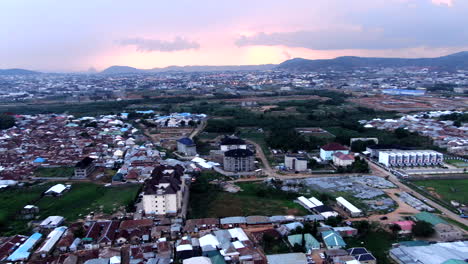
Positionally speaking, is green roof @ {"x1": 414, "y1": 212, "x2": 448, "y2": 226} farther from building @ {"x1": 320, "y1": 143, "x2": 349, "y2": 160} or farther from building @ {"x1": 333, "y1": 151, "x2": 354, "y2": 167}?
building @ {"x1": 320, "y1": 143, "x2": 349, "y2": 160}

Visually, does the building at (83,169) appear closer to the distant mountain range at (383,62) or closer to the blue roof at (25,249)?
the blue roof at (25,249)

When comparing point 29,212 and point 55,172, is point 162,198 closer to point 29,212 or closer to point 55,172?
point 29,212

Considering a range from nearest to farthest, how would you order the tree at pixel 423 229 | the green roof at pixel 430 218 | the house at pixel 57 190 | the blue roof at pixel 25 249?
the blue roof at pixel 25 249, the tree at pixel 423 229, the green roof at pixel 430 218, the house at pixel 57 190

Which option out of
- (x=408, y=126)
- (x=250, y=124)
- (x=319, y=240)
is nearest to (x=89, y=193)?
(x=319, y=240)

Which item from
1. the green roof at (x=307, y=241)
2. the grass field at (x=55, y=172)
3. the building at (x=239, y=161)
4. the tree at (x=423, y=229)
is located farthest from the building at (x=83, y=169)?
the tree at (x=423, y=229)

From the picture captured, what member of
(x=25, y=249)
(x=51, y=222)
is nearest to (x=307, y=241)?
(x=25, y=249)
